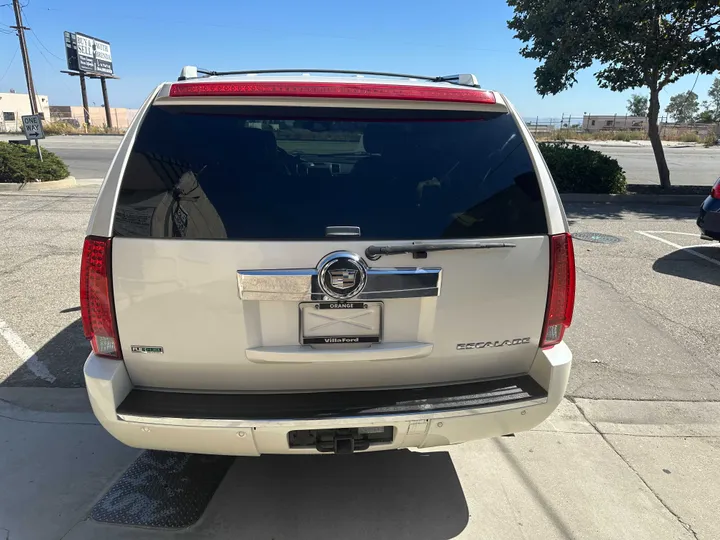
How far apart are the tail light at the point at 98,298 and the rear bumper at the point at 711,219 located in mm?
7397

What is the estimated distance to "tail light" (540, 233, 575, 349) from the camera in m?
2.32

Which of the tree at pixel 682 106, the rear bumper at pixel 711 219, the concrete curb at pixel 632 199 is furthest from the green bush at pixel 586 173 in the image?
the tree at pixel 682 106

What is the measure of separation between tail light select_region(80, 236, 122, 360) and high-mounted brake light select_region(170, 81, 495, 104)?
2.38ft

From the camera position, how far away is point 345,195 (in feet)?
7.15

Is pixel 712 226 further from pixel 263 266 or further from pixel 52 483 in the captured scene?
pixel 52 483

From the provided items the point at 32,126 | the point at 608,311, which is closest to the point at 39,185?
the point at 32,126

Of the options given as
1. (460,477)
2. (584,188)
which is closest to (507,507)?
(460,477)

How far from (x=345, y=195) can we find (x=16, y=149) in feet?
44.7

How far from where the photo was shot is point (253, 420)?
2.10 meters

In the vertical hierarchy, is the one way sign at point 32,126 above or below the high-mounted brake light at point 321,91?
below

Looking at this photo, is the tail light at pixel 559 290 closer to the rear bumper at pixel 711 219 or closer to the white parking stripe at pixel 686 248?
the rear bumper at pixel 711 219

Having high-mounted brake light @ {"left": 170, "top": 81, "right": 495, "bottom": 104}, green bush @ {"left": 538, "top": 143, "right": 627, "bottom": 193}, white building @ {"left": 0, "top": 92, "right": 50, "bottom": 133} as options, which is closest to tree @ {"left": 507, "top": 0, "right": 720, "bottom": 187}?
green bush @ {"left": 538, "top": 143, "right": 627, "bottom": 193}

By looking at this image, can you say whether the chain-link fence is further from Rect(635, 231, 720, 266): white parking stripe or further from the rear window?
the rear window

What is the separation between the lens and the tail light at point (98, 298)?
6.88 ft
